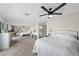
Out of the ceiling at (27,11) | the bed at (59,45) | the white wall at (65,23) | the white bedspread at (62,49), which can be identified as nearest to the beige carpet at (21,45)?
the bed at (59,45)

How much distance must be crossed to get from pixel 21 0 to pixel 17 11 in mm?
1024

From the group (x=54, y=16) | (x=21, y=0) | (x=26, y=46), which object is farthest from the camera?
(x=26, y=46)

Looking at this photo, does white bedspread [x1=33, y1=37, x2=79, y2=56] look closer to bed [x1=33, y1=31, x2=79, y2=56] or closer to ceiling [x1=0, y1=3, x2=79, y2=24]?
bed [x1=33, y1=31, x2=79, y2=56]

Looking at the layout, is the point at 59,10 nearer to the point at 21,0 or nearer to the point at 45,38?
the point at 45,38

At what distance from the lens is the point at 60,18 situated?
197 cm

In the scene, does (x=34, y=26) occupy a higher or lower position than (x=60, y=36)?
higher

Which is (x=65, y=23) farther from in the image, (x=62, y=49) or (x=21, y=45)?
(x=21, y=45)

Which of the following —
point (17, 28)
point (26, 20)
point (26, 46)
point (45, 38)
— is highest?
point (26, 20)

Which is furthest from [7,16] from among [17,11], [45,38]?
[45,38]

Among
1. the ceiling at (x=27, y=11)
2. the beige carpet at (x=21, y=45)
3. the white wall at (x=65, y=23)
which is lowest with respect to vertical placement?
the beige carpet at (x=21, y=45)

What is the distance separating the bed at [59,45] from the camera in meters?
1.46

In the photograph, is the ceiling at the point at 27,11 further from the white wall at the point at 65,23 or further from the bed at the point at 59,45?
the bed at the point at 59,45

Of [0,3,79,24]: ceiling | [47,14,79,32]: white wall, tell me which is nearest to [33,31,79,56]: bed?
[47,14,79,32]: white wall

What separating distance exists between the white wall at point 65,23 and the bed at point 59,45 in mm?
167
